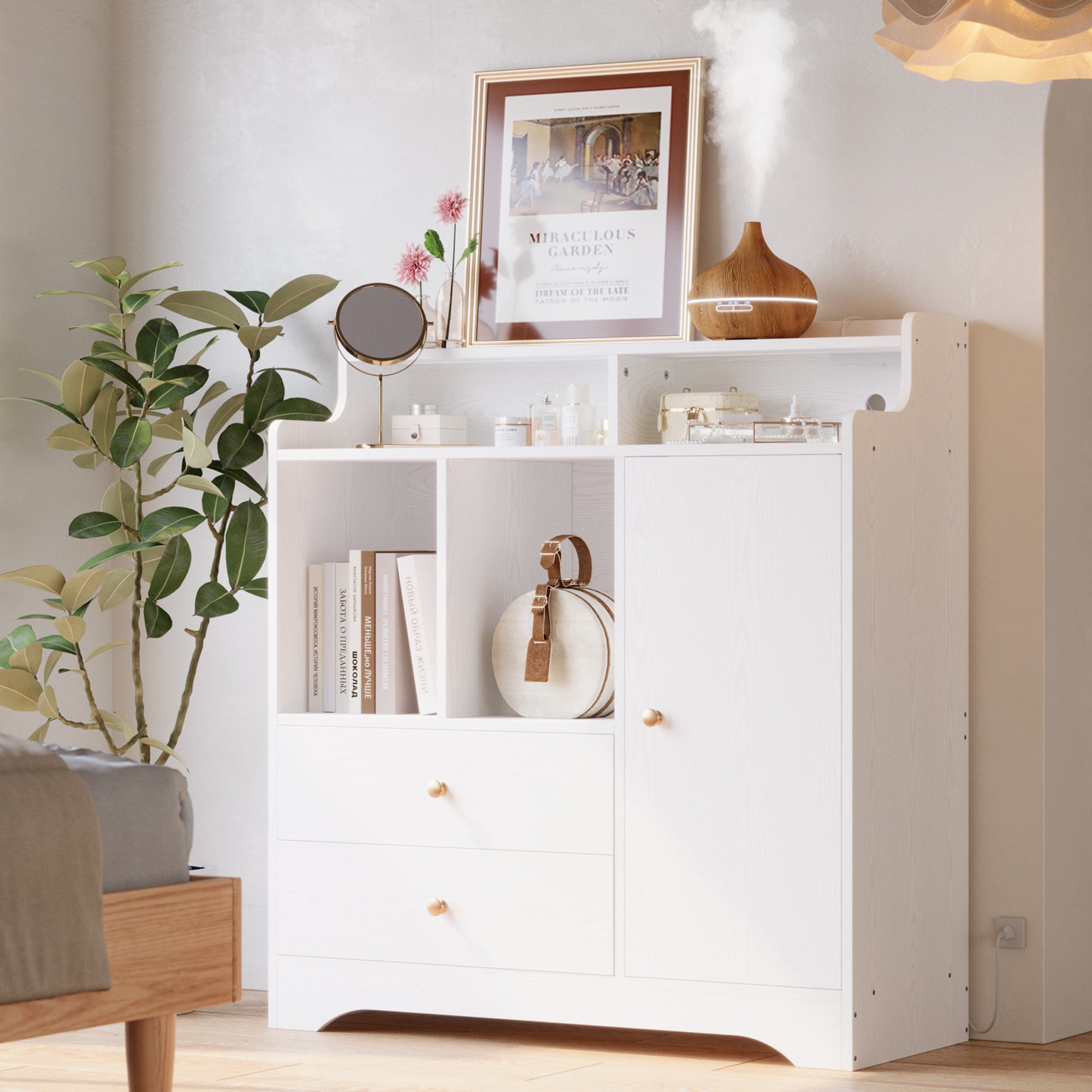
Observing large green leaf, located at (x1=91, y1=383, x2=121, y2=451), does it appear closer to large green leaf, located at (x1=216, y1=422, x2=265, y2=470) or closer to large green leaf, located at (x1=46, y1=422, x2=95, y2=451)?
large green leaf, located at (x1=46, y1=422, x2=95, y2=451)

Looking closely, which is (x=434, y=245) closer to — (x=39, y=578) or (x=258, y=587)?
(x=258, y=587)

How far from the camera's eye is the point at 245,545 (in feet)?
10.6

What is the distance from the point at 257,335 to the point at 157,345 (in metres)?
0.23

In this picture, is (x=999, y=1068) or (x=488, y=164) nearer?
(x=999, y=1068)

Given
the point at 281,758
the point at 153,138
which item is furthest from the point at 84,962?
the point at 153,138

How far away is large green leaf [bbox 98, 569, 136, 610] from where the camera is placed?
3158 millimetres

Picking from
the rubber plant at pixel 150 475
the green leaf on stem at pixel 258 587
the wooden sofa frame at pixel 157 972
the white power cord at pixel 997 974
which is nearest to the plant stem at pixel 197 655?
the rubber plant at pixel 150 475

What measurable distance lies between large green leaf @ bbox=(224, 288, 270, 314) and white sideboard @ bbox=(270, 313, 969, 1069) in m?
0.32

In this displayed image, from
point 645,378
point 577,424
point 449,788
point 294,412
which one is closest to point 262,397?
point 294,412

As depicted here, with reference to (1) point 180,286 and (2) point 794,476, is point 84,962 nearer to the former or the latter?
(2) point 794,476

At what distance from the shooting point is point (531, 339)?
3232 millimetres

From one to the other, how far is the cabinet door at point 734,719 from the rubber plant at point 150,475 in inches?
33.3

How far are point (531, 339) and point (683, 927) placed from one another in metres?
1.19

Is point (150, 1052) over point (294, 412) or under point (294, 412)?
under
